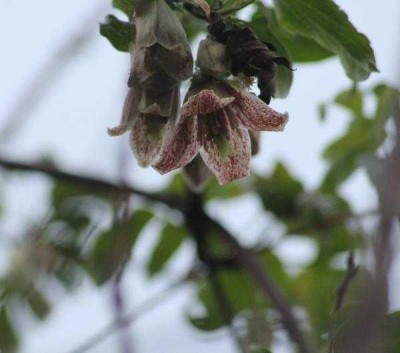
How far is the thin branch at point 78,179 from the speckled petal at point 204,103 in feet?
1.92

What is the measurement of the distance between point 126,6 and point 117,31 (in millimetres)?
36

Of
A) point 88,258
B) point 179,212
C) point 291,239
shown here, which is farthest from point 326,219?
point 88,258

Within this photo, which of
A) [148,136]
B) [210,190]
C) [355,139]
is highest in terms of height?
[148,136]

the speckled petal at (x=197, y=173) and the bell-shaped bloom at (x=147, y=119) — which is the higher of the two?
the bell-shaped bloom at (x=147, y=119)

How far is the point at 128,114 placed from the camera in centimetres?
141

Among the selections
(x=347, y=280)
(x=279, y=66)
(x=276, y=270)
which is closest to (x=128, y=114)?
(x=279, y=66)

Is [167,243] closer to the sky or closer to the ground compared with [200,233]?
closer to the ground

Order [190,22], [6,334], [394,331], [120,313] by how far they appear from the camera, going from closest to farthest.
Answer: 1. [120,313]
2. [394,331]
3. [190,22]
4. [6,334]

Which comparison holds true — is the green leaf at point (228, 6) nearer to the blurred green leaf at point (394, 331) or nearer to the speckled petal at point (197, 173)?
the speckled petal at point (197, 173)

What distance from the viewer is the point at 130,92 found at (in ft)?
4.60

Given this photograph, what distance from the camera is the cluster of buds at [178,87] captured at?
137 cm

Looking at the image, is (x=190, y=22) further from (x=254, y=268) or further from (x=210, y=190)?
(x=210, y=190)

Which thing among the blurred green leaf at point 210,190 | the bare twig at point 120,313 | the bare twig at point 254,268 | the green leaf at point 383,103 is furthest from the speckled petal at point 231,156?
the blurred green leaf at point 210,190

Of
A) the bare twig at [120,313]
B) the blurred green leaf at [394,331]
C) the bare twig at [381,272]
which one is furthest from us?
the blurred green leaf at [394,331]
